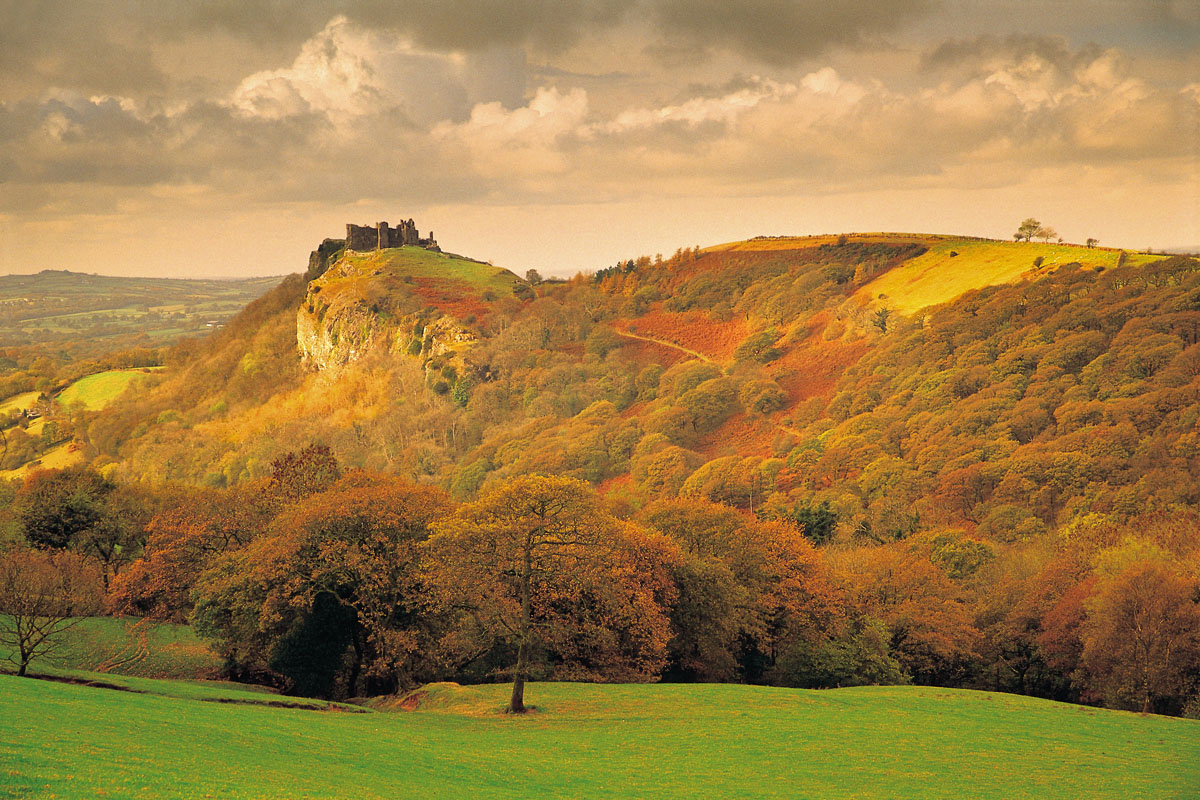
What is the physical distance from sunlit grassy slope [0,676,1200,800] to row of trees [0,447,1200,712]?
6.24 meters

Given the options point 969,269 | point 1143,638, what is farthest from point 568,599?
point 969,269

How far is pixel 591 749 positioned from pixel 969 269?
172518mm

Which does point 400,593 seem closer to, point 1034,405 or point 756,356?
point 1034,405

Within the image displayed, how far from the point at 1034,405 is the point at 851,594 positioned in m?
71.4

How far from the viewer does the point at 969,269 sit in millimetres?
181375

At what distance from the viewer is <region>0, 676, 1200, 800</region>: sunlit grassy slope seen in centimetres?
2130

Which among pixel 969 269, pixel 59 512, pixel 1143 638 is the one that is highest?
pixel 969 269

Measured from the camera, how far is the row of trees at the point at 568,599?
45.0m

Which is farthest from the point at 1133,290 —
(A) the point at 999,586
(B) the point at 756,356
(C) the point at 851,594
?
(C) the point at 851,594

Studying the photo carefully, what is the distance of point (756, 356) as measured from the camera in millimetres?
186875

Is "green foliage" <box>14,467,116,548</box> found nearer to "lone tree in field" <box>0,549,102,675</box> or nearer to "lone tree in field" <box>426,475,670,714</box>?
"lone tree in field" <box>0,549,102,675</box>

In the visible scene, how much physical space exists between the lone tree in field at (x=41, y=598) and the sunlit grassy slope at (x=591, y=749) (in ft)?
33.2

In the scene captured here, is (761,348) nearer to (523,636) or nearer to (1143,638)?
(1143,638)

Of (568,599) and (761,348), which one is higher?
(761,348)
